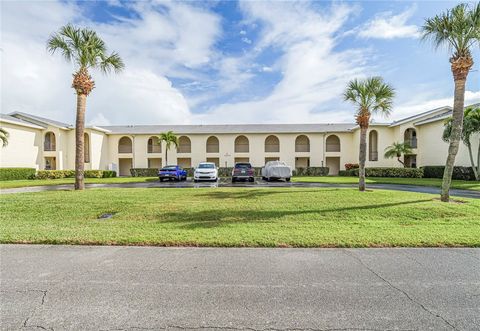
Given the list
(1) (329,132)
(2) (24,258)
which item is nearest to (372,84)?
(2) (24,258)

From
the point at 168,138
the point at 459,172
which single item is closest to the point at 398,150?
the point at 459,172

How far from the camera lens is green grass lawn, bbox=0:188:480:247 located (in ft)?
18.6

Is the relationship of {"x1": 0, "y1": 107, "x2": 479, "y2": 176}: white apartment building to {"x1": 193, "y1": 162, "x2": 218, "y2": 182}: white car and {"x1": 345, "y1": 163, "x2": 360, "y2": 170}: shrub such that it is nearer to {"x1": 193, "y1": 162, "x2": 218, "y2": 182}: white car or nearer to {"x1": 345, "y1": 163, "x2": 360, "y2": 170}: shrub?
{"x1": 345, "y1": 163, "x2": 360, "y2": 170}: shrub

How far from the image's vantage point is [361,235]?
6.07m

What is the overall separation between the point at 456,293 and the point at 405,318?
1.14m

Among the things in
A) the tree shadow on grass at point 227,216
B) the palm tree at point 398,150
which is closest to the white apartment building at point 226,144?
the palm tree at point 398,150

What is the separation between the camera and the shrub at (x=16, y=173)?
23.8 metres

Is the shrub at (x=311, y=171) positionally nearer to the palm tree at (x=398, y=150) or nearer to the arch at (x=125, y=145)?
the palm tree at (x=398, y=150)

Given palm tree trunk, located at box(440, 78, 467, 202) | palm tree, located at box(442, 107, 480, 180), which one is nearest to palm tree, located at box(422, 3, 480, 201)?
palm tree trunk, located at box(440, 78, 467, 202)

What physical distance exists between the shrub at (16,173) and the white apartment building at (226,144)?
190cm

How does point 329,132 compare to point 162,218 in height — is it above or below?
above

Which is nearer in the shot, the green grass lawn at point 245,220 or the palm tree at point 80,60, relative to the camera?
the green grass lawn at point 245,220

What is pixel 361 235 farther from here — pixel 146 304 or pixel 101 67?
pixel 101 67

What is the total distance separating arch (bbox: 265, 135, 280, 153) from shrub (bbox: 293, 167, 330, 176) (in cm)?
511
